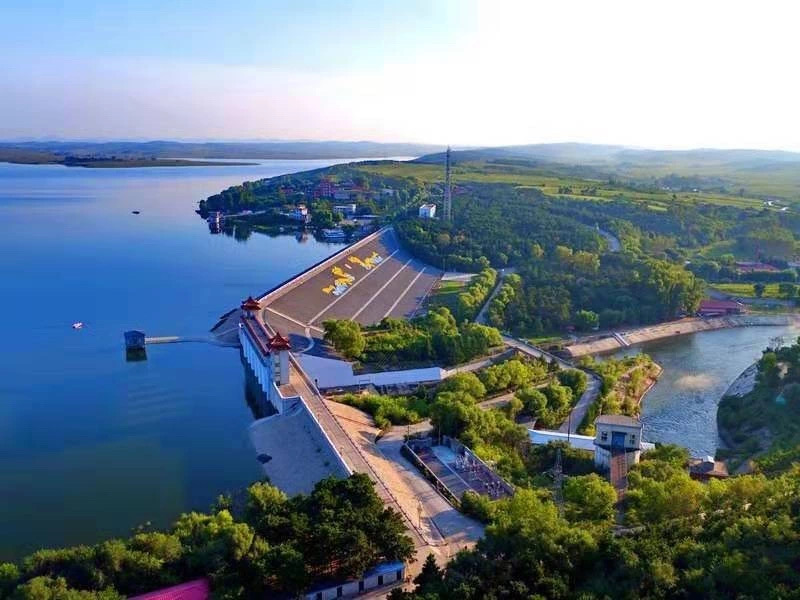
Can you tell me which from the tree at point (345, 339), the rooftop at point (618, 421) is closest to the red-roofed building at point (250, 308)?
the tree at point (345, 339)

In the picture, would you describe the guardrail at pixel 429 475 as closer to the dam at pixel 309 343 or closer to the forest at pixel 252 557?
the dam at pixel 309 343

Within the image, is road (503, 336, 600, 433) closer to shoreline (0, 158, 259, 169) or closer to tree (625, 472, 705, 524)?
tree (625, 472, 705, 524)

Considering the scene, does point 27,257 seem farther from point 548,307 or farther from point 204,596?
point 204,596

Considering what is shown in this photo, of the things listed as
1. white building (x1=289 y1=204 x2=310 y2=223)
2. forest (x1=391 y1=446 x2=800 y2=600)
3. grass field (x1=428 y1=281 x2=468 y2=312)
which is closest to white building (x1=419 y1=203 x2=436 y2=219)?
white building (x1=289 y1=204 x2=310 y2=223)

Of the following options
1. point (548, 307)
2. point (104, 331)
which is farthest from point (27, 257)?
point (548, 307)

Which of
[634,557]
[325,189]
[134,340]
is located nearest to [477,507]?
[634,557]

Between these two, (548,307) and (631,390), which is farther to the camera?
(548,307)
